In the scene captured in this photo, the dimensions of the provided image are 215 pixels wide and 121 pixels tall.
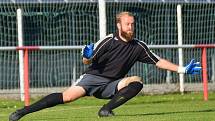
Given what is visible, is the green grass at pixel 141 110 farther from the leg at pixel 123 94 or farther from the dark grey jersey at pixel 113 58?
the dark grey jersey at pixel 113 58

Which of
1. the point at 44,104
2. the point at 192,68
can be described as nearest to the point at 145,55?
the point at 192,68

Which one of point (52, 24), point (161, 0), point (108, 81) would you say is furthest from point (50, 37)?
point (108, 81)

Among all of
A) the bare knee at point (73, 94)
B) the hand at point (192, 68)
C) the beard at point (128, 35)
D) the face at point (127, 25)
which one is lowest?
the bare knee at point (73, 94)

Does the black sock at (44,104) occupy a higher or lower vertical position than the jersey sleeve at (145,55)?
lower

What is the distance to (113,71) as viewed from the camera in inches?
392

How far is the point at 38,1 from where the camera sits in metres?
18.1

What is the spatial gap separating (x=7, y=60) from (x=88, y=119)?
850 centimetres

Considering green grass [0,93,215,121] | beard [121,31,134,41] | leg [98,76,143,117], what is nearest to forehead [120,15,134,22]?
beard [121,31,134,41]

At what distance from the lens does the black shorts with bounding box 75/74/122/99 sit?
985 cm

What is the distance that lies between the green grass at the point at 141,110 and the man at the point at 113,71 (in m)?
0.30

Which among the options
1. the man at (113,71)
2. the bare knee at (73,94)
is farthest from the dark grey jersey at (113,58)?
the bare knee at (73,94)

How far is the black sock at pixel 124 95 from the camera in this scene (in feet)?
31.4

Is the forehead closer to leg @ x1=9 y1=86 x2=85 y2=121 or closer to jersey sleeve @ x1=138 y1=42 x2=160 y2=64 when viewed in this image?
jersey sleeve @ x1=138 y1=42 x2=160 y2=64

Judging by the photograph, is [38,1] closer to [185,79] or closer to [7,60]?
[7,60]
